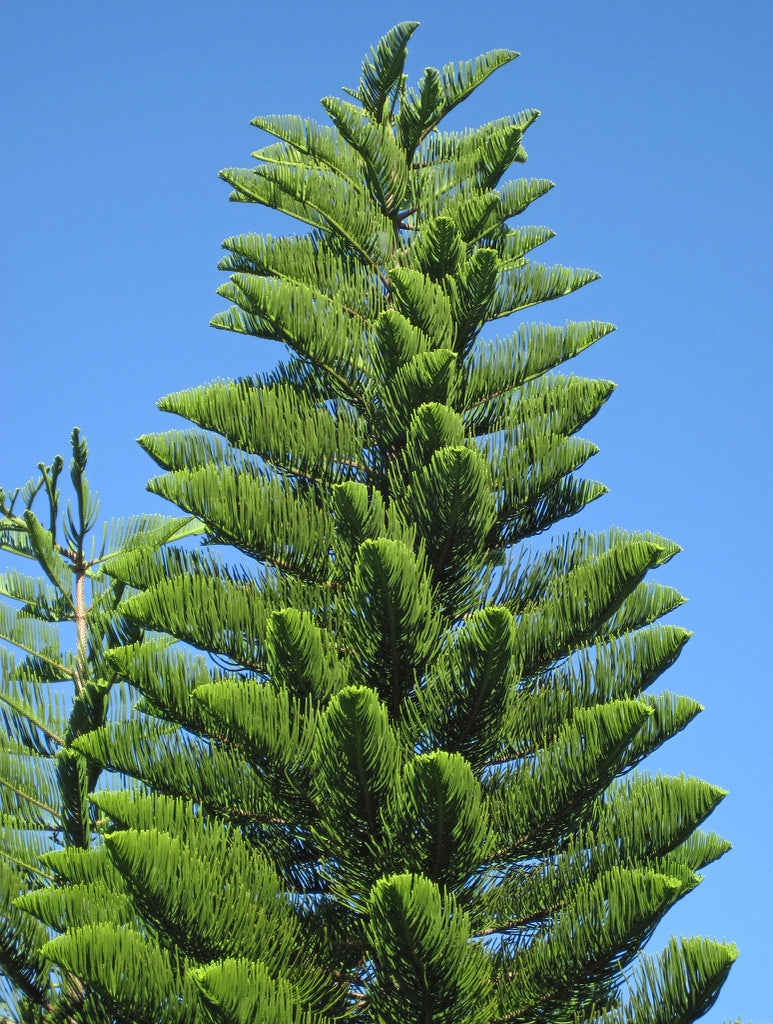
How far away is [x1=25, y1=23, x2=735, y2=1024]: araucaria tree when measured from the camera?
12.3 ft

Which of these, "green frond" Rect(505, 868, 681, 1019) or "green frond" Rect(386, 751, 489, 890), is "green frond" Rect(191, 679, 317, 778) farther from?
"green frond" Rect(505, 868, 681, 1019)

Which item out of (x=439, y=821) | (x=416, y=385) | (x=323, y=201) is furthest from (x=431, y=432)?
(x=323, y=201)

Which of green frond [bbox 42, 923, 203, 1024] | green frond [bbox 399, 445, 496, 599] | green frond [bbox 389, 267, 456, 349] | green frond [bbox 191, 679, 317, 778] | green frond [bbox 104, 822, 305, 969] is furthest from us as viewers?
green frond [bbox 389, 267, 456, 349]

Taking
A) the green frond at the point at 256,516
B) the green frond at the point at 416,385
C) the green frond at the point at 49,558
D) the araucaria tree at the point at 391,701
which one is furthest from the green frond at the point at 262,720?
the green frond at the point at 49,558

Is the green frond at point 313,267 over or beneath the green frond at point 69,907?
over

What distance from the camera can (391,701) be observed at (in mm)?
4535

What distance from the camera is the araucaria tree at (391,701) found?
12.3ft

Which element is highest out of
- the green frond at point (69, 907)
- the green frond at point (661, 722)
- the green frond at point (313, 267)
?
the green frond at point (313, 267)

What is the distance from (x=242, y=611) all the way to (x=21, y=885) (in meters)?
1.35

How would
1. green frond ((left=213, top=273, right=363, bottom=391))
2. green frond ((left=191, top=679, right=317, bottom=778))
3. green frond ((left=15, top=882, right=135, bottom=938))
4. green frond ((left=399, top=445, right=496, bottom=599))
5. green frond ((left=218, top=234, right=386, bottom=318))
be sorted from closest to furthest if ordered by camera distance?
green frond ((left=15, top=882, right=135, bottom=938)), green frond ((left=191, top=679, right=317, bottom=778)), green frond ((left=399, top=445, right=496, bottom=599)), green frond ((left=213, top=273, right=363, bottom=391)), green frond ((left=218, top=234, right=386, bottom=318))

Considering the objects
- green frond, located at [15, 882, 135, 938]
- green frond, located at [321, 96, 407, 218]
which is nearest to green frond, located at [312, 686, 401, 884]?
green frond, located at [15, 882, 135, 938]

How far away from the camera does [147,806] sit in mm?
4055

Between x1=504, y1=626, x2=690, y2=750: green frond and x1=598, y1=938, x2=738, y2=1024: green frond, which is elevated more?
x1=504, y1=626, x2=690, y2=750: green frond

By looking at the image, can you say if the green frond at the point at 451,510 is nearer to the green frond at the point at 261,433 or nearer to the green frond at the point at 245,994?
the green frond at the point at 261,433
